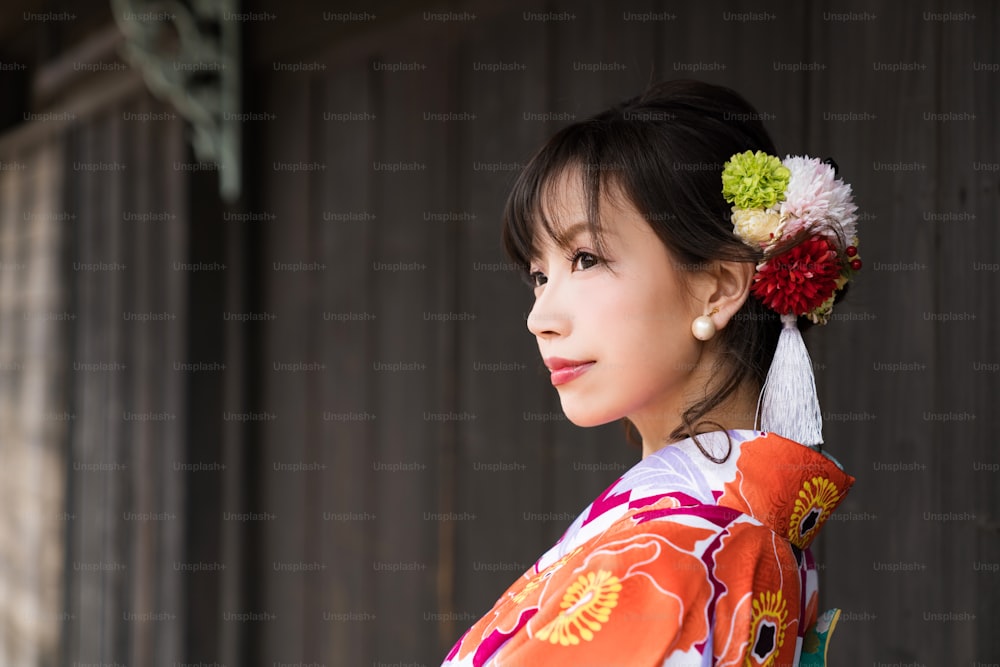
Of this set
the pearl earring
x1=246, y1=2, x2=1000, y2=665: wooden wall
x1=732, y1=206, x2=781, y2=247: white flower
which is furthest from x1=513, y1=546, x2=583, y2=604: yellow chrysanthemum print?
x1=246, y1=2, x2=1000, y2=665: wooden wall

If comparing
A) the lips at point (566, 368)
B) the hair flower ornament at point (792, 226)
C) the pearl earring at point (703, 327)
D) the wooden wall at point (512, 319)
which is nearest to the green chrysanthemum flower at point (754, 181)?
the hair flower ornament at point (792, 226)

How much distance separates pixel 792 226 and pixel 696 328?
14 cm

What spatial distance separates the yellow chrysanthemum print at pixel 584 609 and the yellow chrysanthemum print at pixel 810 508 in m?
0.22

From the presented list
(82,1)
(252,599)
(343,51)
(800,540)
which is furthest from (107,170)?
(800,540)

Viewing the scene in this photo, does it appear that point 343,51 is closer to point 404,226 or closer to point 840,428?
point 404,226

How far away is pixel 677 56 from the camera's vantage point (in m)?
1.52

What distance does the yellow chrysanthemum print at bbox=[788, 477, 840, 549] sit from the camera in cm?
88

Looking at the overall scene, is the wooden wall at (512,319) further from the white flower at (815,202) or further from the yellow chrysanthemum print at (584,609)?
the yellow chrysanthemum print at (584,609)

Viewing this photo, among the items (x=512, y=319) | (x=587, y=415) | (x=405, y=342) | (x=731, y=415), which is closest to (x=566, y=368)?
(x=587, y=415)

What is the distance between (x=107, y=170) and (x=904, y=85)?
7.22ft

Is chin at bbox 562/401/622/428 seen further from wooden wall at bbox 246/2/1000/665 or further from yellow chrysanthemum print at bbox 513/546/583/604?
wooden wall at bbox 246/2/1000/665

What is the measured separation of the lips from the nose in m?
0.03

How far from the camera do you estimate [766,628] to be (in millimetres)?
815

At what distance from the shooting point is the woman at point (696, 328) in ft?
2.77
